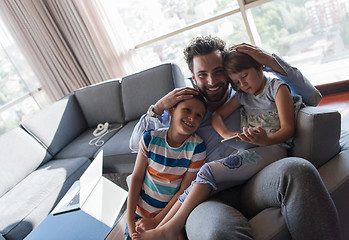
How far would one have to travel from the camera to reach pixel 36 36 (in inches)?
154

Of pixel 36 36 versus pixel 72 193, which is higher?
pixel 36 36

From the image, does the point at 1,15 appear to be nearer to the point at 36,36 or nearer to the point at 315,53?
the point at 36,36

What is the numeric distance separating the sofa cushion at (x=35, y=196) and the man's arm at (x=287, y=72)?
1.80 meters

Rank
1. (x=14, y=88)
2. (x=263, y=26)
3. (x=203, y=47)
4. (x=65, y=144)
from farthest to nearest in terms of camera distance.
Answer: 1. (x=14, y=88)
2. (x=263, y=26)
3. (x=65, y=144)
4. (x=203, y=47)

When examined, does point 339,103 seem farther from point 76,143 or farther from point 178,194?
point 76,143

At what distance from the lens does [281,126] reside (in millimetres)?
1213

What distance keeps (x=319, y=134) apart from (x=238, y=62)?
45cm

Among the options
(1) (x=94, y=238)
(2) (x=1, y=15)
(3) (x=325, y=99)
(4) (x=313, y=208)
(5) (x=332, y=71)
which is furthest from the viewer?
(2) (x=1, y=15)

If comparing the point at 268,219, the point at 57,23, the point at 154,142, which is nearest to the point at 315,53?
the point at 154,142

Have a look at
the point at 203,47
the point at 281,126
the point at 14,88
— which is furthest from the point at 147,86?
the point at 14,88

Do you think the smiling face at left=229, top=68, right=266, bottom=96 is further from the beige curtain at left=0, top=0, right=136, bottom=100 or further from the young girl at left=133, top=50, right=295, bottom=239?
the beige curtain at left=0, top=0, right=136, bottom=100

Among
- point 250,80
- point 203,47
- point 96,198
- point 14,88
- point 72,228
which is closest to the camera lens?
point 250,80

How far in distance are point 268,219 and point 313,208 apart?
0.52ft

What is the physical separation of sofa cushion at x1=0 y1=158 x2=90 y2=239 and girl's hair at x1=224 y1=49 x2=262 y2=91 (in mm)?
1697
